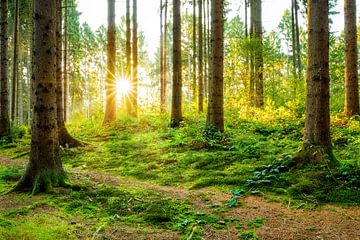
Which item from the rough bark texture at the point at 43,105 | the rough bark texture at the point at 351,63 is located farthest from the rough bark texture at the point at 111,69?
the rough bark texture at the point at 351,63

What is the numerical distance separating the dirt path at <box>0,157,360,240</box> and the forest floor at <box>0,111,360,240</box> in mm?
13

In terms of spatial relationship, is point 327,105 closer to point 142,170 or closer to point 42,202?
point 142,170

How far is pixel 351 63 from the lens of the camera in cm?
1053

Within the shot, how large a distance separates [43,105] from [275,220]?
4449 mm

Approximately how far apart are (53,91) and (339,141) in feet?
22.0

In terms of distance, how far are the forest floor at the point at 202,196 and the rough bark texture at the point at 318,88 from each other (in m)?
0.50

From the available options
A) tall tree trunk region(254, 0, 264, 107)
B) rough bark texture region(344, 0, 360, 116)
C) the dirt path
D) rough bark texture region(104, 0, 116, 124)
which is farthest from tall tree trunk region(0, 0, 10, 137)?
rough bark texture region(344, 0, 360, 116)

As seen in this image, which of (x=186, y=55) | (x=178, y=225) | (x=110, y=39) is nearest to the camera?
(x=178, y=225)

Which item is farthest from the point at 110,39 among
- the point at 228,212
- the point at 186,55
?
the point at 186,55

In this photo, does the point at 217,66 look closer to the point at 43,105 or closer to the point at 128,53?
the point at 43,105

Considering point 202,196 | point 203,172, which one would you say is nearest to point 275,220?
point 202,196

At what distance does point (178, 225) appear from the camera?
4.27m

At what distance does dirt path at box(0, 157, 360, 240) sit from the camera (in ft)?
12.9

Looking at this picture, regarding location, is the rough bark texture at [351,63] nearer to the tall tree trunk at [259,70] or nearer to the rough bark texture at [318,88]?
the tall tree trunk at [259,70]
